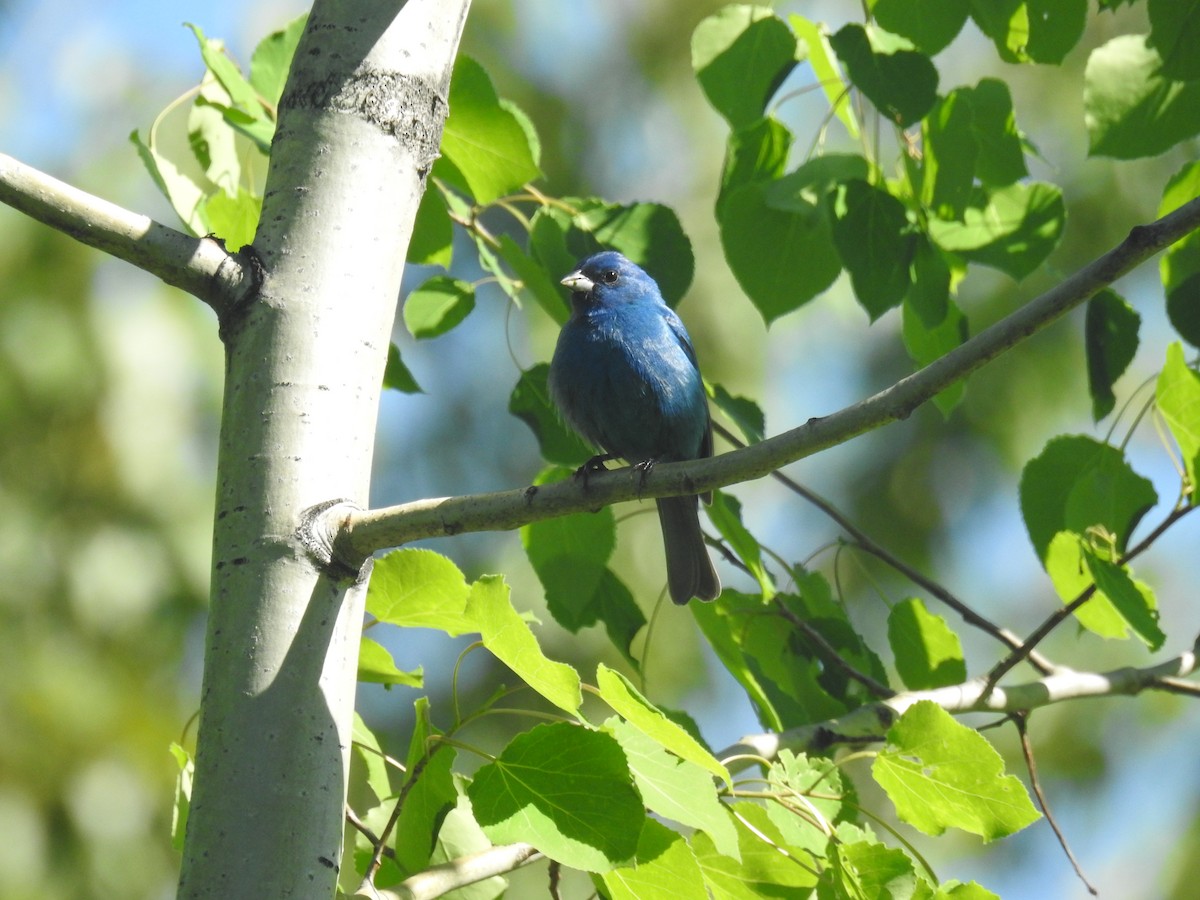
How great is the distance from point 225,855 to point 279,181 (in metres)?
1.19

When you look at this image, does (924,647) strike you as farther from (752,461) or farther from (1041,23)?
(1041,23)

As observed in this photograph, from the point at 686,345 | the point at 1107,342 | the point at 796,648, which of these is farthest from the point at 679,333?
the point at 1107,342

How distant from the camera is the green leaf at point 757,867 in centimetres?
214

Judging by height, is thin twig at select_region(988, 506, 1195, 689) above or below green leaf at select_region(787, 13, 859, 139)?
below

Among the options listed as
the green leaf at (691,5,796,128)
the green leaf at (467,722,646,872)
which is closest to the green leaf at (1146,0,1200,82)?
the green leaf at (691,5,796,128)

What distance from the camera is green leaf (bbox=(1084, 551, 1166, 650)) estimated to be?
2520 millimetres

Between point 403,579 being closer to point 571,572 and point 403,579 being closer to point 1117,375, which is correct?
point 571,572

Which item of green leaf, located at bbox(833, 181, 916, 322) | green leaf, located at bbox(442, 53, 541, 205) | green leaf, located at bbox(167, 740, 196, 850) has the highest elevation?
green leaf, located at bbox(442, 53, 541, 205)

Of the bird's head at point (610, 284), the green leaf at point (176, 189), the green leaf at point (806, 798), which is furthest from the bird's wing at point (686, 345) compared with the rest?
the green leaf at point (806, 798)

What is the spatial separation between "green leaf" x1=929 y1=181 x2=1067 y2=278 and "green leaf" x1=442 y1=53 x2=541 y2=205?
998 mm

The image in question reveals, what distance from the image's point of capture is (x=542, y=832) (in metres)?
1.91

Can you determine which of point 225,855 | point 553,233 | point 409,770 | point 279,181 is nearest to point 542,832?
point 409,770

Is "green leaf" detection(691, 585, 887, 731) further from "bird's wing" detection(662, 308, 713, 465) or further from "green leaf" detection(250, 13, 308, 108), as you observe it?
"green leaf" detection(250, 13, 308, 108)

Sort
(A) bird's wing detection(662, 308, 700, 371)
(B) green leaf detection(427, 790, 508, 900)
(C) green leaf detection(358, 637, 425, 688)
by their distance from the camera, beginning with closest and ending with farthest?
(B) green leaf detection(427, 790, 508, 900) < (C) green leaf detection(358, 637, 425, 688) < (A) bird's wing detection(662, 308, 700, 371)
